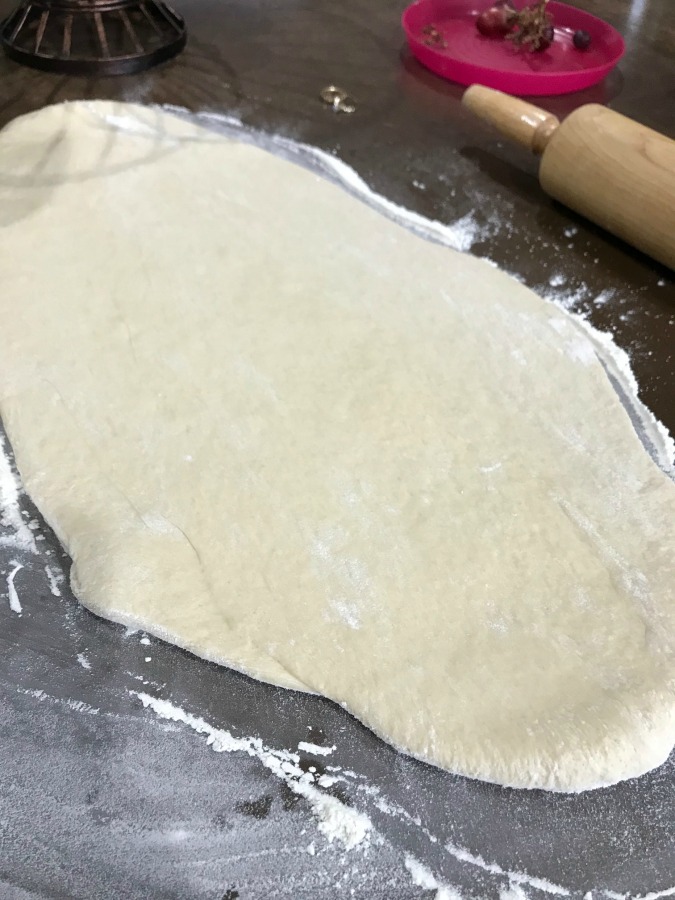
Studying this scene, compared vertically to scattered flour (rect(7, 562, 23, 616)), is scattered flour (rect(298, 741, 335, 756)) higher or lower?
higher

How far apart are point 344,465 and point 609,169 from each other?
0.93 metres

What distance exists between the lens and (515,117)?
169cm

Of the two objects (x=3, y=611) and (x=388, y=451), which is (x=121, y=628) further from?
(x=388, y=451)

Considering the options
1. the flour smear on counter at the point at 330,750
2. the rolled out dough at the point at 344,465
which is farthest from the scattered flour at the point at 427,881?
the rolled out dough at the point at 344,465

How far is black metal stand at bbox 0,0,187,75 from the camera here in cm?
206

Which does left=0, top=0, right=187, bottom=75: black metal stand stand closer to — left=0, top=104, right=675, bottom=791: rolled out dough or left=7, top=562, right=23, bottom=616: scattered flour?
left=0, top=104, right=675, bottom=791: rolled out dough

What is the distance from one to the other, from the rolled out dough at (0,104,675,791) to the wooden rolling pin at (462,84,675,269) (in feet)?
1.01

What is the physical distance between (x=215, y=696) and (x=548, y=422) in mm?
668

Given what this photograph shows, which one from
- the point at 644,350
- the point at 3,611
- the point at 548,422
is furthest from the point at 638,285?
the point at 3,611

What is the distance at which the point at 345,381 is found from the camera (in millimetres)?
1213

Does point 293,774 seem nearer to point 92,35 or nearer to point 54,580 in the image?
point 54,580

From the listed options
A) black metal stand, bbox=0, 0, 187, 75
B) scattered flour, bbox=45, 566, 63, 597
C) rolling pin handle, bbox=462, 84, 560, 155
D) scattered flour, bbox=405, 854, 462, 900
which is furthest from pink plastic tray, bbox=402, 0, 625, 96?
scattered flour, bbox=405, 854, 462, 900

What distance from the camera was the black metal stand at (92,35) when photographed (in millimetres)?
2064

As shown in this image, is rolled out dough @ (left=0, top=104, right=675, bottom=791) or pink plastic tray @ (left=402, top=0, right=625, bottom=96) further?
pink plastic tray @ (left=402, top=0, right=625, bottom=96)
